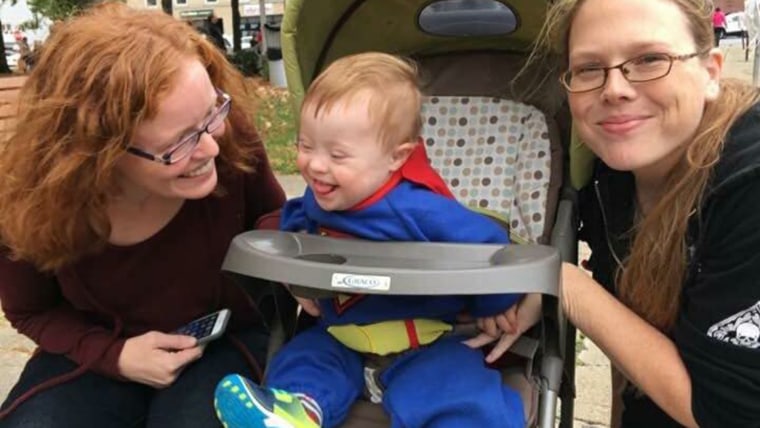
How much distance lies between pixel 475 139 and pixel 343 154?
37.6 inches

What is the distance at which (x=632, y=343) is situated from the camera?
5.56 feet

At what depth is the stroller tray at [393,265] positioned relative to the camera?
1422 millimetres

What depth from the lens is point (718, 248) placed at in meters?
1.55

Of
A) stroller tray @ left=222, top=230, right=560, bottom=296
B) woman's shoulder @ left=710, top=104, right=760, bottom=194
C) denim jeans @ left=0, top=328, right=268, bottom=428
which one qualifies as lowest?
denim jeans @ left=0, top=328, right=268, bottom=428

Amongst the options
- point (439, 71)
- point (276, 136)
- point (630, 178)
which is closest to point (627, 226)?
point (630, 178)

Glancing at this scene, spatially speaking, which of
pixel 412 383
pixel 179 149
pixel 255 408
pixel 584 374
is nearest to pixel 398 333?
pixel 412 383

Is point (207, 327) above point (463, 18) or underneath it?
underneath

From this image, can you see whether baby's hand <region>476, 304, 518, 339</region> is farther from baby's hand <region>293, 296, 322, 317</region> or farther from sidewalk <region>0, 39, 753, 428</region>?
sidewalk <region>0, 39, 753, 428</region>

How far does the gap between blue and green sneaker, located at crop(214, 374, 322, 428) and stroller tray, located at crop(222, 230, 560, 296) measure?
0.22m

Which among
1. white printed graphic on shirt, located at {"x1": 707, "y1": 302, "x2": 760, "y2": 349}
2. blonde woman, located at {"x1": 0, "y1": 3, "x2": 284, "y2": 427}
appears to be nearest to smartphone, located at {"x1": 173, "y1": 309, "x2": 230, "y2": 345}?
blonde woman, located at {"x1": 0, "y1": 3, "x2": 284, "y2": 427}

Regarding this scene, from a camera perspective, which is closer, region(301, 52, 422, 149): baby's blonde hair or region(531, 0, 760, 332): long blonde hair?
region(531, 0, 760, 332): long blonde hair

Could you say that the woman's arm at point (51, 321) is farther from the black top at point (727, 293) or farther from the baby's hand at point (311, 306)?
the black top at point (727, 293)

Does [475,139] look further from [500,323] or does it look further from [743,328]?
[743,328]

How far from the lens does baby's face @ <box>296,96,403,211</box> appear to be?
1746 mm
